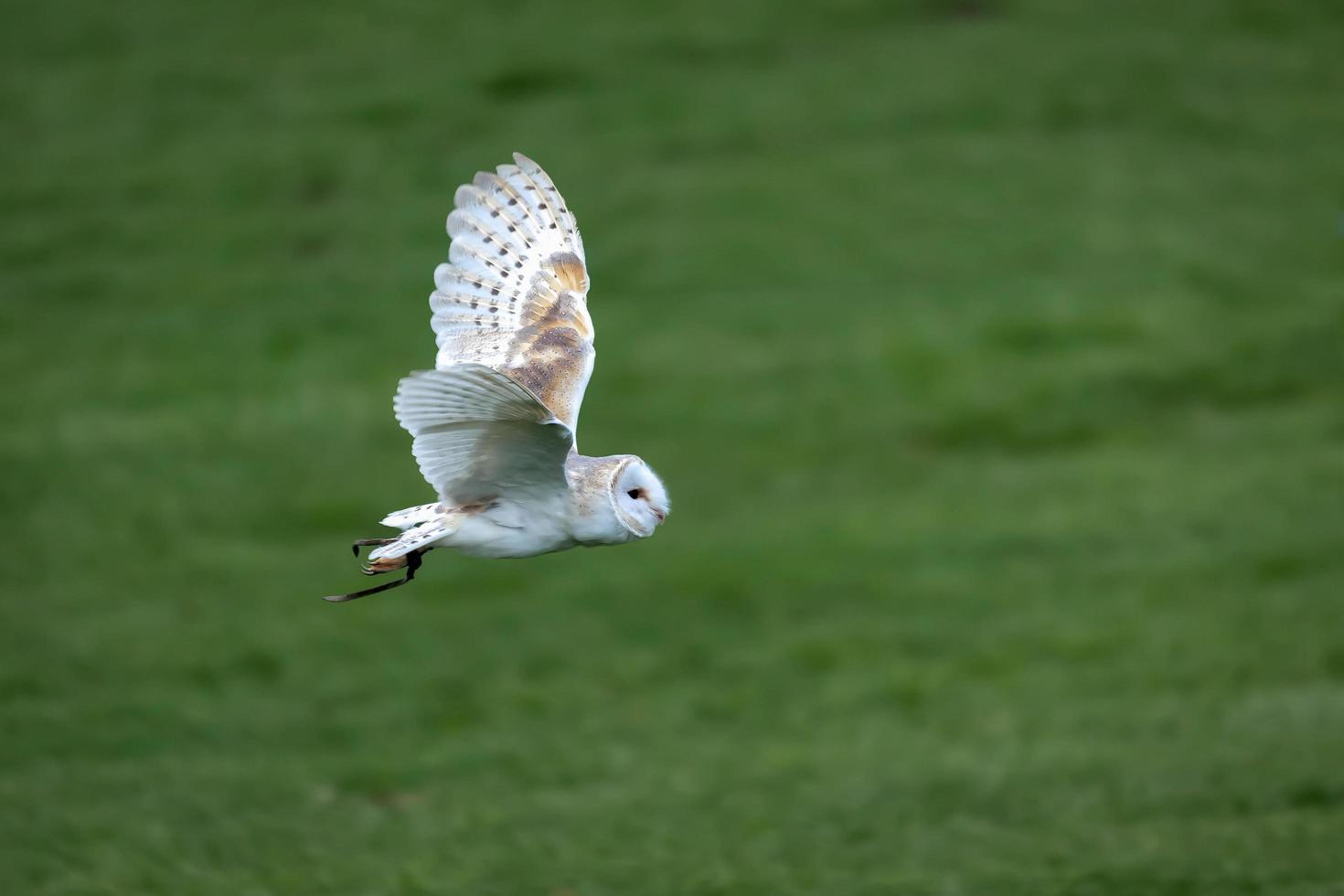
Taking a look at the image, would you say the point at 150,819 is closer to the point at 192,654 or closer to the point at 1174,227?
the point at 192,654

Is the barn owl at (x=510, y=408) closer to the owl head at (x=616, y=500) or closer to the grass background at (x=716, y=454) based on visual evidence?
the owl head at (x=616, y=500)

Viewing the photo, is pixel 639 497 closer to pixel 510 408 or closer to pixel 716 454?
pixel 510 408

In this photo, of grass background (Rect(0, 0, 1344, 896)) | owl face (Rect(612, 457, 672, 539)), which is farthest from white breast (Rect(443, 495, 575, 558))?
grass background (Rect(0, 0, 1344, 896))

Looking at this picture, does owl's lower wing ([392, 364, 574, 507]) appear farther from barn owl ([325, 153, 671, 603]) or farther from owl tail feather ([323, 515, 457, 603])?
owl tail feather ([323, 515, 457, 603])

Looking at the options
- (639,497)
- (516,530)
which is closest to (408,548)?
(516,530)

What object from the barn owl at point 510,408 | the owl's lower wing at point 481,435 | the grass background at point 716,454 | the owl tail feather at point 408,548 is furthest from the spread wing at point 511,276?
the grass background at point 716,454

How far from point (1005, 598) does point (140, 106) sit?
15.6m

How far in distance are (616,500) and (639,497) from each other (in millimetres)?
162

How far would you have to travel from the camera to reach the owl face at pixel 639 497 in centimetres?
560

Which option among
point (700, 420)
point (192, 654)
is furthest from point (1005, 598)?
point (192, 654)

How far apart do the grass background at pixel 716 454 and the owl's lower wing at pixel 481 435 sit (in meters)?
5.65

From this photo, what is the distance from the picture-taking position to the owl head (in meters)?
5.56

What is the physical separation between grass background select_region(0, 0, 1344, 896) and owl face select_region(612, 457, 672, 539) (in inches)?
219

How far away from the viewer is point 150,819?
38.7ft
